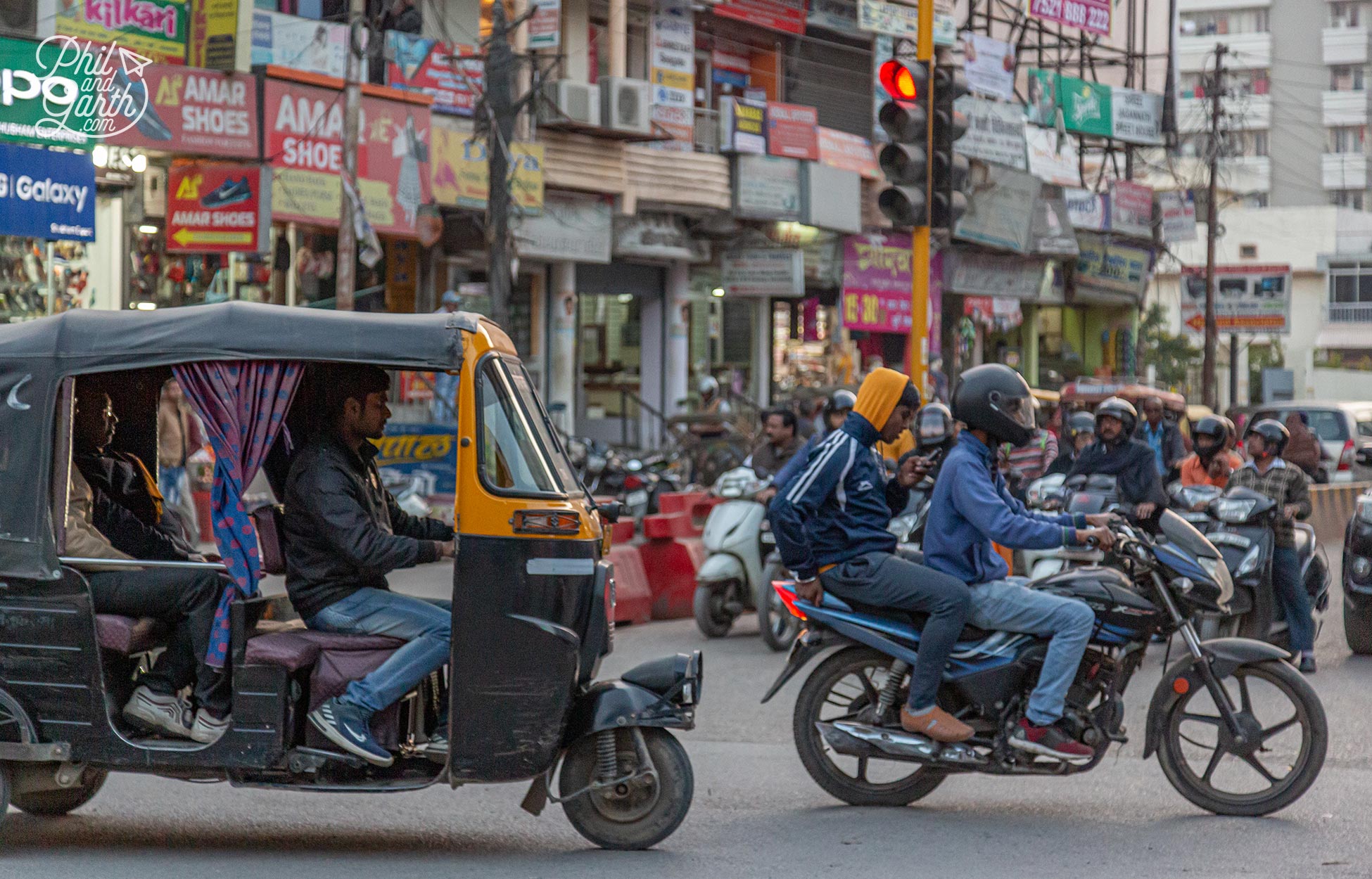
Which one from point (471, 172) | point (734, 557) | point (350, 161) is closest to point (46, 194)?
point (350, 161)

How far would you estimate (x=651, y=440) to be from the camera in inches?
1107

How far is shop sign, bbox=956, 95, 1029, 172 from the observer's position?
111ft

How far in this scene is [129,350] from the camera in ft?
18.8

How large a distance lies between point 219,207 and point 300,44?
2576mm

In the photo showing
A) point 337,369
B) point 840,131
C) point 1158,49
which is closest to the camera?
point 337,369

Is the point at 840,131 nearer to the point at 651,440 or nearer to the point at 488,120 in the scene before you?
the point at 651,440

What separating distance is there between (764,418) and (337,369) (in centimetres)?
690

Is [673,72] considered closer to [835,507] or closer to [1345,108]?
[835,507]

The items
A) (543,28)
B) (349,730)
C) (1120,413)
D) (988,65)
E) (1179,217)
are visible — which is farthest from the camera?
(1179,217)

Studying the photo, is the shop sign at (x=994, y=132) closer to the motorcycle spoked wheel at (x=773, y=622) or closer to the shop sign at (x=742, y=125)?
the shop sign at (x=742, y=125)

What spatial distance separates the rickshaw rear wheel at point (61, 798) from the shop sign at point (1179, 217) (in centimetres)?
3715

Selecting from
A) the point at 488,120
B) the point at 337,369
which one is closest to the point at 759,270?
the point at 488,120

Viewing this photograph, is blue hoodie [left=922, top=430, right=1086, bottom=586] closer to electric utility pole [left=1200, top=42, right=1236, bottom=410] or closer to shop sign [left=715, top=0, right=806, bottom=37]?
shop sign [left=715, top=0, right=806, bottom=37]

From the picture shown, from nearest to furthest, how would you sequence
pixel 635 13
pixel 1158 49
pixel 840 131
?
pixel 635 13 < pixel 840 131 < pixel 1158 49
